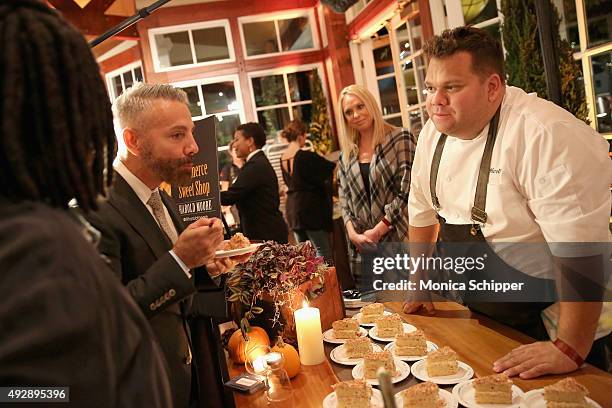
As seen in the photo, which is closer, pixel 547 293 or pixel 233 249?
pixel 547 293

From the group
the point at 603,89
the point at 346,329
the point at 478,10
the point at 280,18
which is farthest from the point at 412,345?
the point at 280,18

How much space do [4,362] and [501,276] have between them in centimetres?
136

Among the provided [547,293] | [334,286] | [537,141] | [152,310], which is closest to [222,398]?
[152,310]

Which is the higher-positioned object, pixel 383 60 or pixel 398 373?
pixel 383 60

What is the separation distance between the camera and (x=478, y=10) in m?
3.80

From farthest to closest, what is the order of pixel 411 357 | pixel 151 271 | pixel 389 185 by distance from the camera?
pixel 389 185, pixel 411 357, pixel 151 271

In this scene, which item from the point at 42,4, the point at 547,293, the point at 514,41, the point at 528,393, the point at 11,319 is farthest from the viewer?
the point at 514,41

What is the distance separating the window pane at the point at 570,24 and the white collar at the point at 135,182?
266 centimetres

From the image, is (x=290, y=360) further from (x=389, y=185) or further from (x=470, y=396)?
(x=389, y=185)

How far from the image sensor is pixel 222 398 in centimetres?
144

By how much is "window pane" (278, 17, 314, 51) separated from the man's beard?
626 cm

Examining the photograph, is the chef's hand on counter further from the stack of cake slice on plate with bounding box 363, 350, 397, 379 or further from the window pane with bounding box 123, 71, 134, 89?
the window pane with bounding box 123, 71, 134, 89

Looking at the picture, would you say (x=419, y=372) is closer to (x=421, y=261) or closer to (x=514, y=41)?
(x=421, y=261)

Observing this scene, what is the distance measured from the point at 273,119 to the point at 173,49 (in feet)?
5.79
